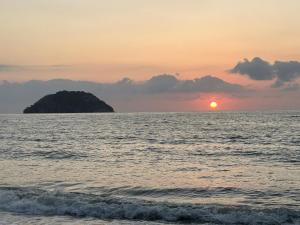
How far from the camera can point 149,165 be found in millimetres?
34156

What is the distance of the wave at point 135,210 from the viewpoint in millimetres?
17953

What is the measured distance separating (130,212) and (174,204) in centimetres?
239

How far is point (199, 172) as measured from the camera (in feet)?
98.9

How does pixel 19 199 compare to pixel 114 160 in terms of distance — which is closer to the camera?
pixel 19 199

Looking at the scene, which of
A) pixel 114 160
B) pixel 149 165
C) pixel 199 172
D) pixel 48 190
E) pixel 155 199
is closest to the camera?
pixel 155 199

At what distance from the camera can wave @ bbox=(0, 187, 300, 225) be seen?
18.0 m

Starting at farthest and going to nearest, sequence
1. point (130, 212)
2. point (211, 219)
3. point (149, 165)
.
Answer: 1. point (149, 165)
2. point (130, 212)
3. point (211, 219)

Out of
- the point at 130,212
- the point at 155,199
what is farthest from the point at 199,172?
the point at 130,212

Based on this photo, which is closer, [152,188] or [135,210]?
[135,210]

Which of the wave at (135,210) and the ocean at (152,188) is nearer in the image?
the wave at (135,210)

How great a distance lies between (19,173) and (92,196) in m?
10.3

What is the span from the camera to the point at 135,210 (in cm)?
1942

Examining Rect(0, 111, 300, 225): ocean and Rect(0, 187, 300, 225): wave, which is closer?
Rect(0, 187, 300, 225): wave

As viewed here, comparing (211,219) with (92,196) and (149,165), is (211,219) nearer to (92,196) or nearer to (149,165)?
(92,196)
